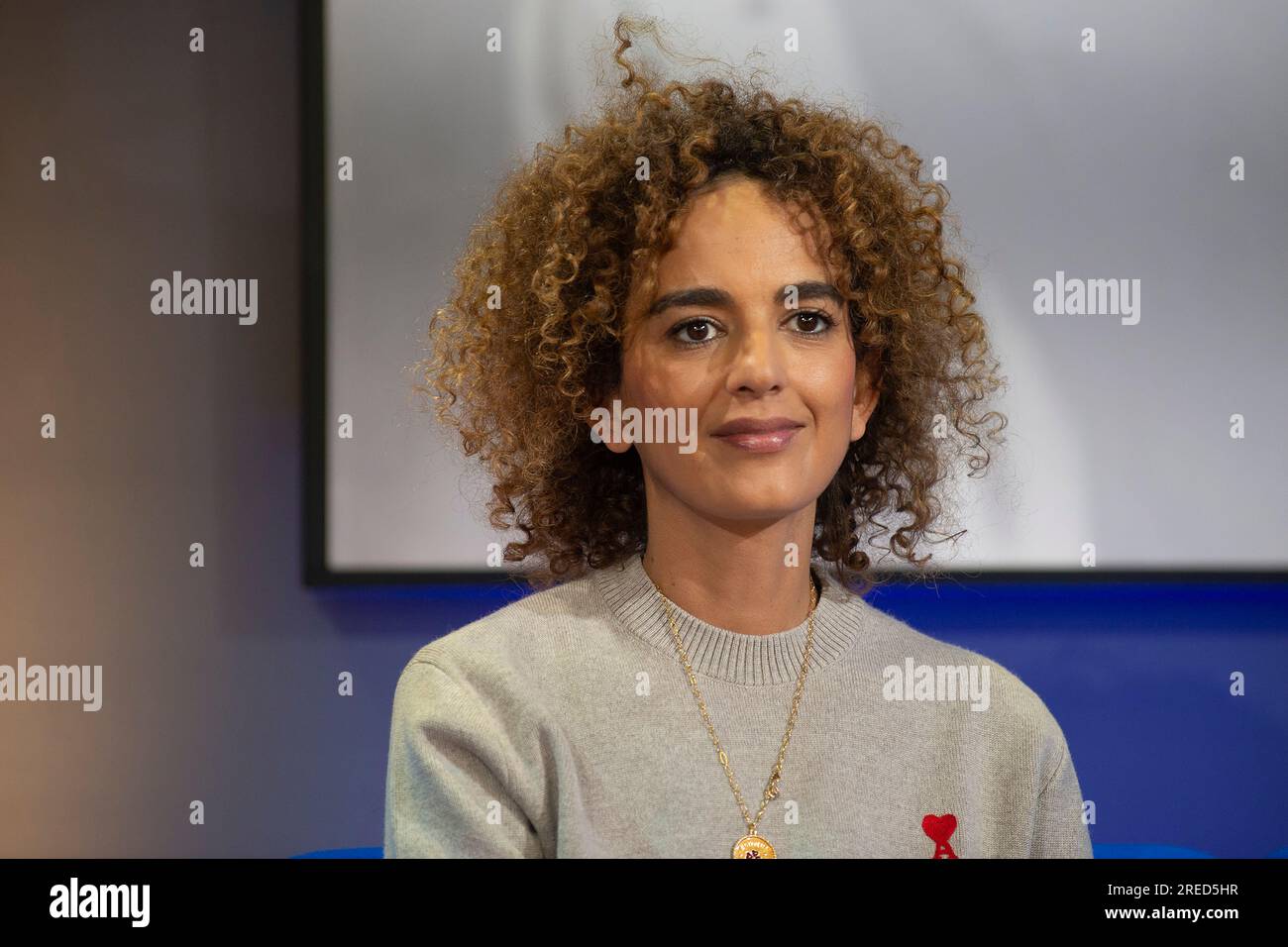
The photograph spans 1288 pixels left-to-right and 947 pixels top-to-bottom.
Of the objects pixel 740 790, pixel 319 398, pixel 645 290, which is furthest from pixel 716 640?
pixel 319 398

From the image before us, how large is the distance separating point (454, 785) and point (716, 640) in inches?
13.1

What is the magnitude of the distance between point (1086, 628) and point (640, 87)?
101 centimetres

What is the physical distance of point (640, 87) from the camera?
162 cm

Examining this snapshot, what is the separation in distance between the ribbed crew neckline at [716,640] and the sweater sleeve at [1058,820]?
0.90 ft

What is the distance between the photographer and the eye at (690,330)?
1324 millimetres

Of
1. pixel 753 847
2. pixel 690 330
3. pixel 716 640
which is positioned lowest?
pixel 753 847

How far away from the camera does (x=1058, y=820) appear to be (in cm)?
135

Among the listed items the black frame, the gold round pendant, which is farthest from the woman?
the black frame

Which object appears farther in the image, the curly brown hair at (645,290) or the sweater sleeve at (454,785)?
the curly brown hair at (645,290)

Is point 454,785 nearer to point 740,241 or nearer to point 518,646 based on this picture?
point 518,646

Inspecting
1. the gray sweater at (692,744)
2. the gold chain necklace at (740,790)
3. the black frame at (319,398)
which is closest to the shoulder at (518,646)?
the gray sweater at (692,744)

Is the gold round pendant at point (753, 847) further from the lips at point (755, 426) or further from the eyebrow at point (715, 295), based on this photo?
the eyebrow at point (715, 295)
